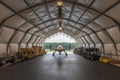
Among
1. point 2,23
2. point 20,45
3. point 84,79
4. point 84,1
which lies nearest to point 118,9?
point 84,1

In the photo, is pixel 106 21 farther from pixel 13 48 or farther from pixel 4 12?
pixel 13 48

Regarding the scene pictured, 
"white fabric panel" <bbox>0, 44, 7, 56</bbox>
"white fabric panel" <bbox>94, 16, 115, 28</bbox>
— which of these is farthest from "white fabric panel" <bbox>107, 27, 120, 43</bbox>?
"white fabric panel" <bbox>0, 44, 7, 56</bbox>

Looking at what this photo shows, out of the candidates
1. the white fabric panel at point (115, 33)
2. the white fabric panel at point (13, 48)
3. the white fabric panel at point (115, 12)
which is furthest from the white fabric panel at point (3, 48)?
the white fabric panel at point (115, 33)

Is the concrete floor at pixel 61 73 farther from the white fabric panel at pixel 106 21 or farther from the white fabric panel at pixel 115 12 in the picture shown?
the white fabric panel at pixel 106 21

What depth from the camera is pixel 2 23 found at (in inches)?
887

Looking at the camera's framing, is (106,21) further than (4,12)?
Yes

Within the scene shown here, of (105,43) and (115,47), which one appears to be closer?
(115,47)

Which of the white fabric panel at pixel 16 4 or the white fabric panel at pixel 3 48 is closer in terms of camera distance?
the white fabric panel at pixel 16 4

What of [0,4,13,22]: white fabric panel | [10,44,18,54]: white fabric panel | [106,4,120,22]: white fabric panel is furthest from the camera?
[10,44,18,54]: white fabric panel

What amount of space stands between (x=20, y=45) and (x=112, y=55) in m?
18.0

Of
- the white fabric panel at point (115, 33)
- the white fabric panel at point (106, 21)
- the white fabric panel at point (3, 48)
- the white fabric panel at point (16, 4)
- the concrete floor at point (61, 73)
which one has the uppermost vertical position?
the white fabric panel at point (16, 4)

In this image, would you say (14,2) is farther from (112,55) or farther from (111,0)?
(112,55)

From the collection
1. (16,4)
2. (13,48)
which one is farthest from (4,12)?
(13,48)

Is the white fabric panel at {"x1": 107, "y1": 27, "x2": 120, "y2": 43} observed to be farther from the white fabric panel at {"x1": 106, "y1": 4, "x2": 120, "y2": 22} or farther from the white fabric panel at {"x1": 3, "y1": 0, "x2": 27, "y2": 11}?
the white fabric panel at {"x1": 3, "y1": 0, "x2": 27, "y2": 11}
